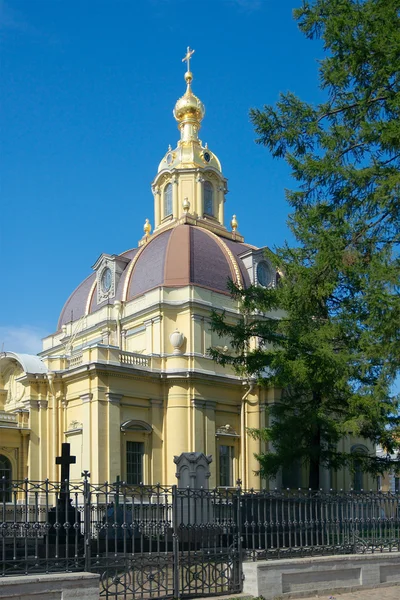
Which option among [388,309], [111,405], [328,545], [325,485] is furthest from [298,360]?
[325,485]

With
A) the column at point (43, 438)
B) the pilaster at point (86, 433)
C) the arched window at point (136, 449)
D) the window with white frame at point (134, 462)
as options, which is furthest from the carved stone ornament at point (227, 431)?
the column at point (43, 438)

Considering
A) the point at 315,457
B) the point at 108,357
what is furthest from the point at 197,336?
the point at 315,457

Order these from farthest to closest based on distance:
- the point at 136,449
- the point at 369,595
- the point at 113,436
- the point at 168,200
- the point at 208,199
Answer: the point at 168,200 < the point at 208,199 < the point at 136,449 < the point at 113,436 < the point at 369,595

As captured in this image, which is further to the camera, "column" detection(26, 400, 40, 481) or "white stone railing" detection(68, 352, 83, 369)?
"column" detection(26, 400, 40, 481)

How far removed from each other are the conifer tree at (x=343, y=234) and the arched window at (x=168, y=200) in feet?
68.6

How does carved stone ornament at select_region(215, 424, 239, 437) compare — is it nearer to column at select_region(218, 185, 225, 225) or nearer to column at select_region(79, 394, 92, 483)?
column at select_region(79, 394, 92, 483)

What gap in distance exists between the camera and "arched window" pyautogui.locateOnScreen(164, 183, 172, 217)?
141ft

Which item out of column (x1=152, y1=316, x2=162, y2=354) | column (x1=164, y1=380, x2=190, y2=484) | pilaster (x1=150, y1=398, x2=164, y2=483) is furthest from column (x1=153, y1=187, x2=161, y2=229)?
pilaster (x1=150, y1=398, x2=164, y2=483)

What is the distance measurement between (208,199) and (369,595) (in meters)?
30.8

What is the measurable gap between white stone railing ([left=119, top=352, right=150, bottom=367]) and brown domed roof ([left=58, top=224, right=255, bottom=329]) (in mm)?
3654

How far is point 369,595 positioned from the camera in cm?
1418

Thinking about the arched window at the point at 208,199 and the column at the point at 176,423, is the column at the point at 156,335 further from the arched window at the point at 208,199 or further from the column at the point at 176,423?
the arched window at the point at 208,199

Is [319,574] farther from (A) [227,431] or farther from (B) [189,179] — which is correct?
(B) [189,179]

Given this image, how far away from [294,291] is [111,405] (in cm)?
1285
